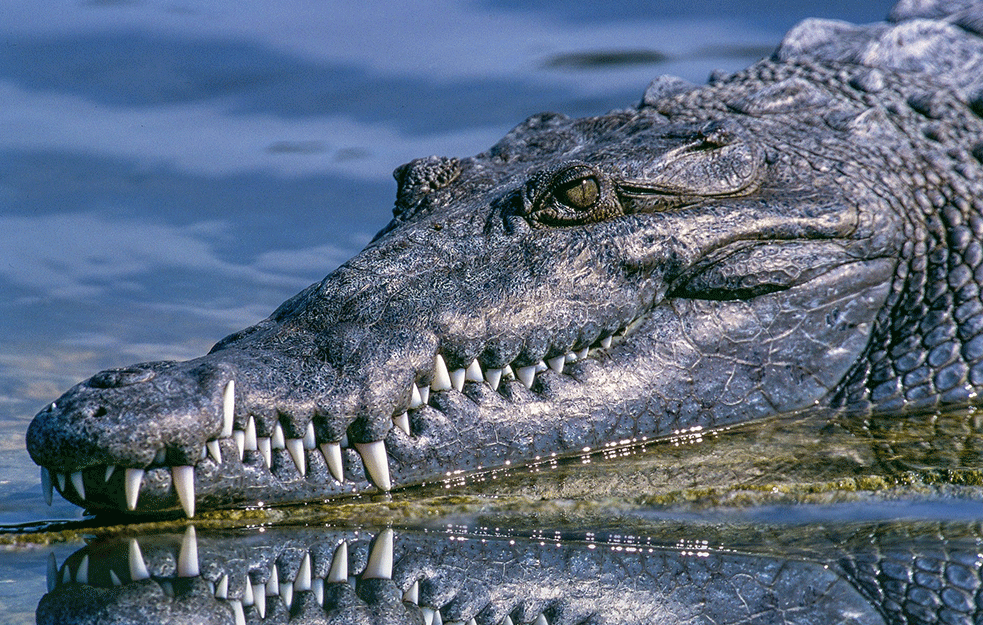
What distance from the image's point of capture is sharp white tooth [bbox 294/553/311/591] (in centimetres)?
197

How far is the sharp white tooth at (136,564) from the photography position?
2.00m

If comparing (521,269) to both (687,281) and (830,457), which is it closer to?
(687,281)

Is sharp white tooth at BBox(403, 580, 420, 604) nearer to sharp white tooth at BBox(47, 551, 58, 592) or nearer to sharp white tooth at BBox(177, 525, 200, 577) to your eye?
sharp white tooth at BBox(177, 525, 200, 577)

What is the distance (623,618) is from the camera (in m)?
1.83

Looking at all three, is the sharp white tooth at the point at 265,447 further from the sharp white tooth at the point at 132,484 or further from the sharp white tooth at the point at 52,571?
the sharp white tooth at the point at 52,571

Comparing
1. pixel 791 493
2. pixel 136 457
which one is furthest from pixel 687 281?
pixel 136 457

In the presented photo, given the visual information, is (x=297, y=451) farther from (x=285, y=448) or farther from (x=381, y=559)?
(x=381, y=559)

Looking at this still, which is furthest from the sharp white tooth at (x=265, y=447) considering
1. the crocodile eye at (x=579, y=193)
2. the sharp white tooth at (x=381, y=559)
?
the crocodile eye at (x=579, y=193)

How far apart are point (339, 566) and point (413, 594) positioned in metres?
0.22

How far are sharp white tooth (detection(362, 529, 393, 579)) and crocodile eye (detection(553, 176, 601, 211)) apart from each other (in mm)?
1231

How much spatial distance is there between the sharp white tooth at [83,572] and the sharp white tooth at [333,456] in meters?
0.61

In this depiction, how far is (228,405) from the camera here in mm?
2355

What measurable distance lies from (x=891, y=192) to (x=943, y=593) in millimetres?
2154

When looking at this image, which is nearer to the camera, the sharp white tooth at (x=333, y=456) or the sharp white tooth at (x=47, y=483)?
the sharp white tooth at (x=47, y=483)
